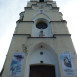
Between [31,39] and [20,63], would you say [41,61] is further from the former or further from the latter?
[31,39]

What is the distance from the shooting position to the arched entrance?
6.82 meters

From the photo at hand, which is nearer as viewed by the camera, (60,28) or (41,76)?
(41,76)

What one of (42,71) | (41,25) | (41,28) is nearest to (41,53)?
(42,71)

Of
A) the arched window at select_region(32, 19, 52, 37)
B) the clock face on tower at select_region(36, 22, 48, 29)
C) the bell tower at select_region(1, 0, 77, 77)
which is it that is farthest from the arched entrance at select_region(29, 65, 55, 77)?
the clock face on tower at select_region(36, 22, 48, 29)

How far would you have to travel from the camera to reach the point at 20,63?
271 inches

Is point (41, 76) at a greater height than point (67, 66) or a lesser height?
lesser

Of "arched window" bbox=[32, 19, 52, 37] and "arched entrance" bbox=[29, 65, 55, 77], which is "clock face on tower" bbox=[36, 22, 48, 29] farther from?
"arched entrance" bbox=[29, 65, 55, 77]

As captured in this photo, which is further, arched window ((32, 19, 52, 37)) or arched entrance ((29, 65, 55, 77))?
arched window ((32, 19, 52, 37))

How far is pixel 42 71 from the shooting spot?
7.00 metres

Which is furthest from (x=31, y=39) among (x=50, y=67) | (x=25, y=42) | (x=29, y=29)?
(x=50, y=67)

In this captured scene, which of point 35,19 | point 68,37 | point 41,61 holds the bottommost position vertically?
point 41,61

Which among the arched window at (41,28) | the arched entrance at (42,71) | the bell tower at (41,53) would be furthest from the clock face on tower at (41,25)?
the arched entrance at (42,71)

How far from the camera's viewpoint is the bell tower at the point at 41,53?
21.8ft

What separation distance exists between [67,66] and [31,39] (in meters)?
3.67
